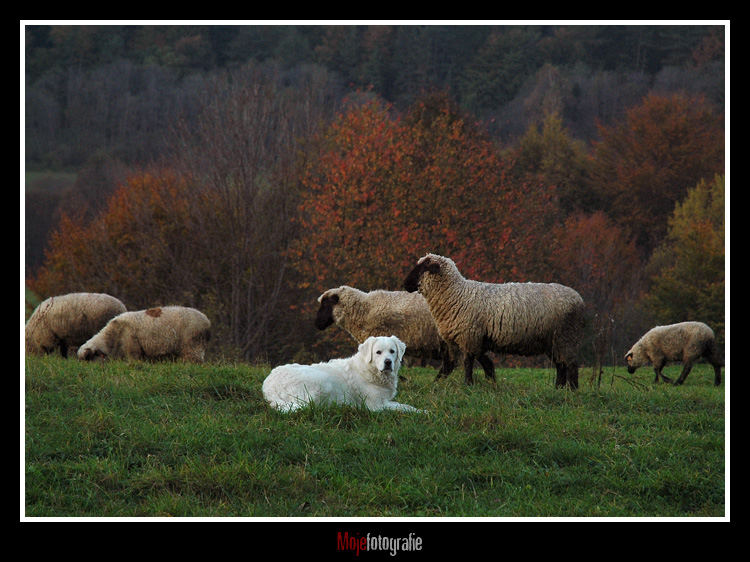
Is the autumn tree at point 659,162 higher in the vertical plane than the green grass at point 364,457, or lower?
higher

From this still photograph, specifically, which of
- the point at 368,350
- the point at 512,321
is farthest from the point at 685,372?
the point at 368,350

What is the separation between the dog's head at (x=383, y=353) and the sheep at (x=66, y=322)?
7793 millimetres

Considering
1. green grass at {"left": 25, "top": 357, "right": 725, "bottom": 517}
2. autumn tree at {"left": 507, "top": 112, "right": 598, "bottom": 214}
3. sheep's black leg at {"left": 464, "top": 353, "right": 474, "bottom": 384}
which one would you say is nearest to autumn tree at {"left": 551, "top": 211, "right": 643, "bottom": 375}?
autumn tree at {"left": 507, "top": 112, "right": 598, "bottom": 214}

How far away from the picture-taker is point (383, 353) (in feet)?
28.9

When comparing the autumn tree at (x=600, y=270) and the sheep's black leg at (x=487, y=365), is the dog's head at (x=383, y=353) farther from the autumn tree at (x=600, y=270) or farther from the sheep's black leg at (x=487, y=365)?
the autumn tree at (x=600, y=270)

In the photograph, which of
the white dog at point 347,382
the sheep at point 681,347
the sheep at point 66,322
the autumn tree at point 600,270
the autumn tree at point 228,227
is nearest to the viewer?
the white dog at point 347,382

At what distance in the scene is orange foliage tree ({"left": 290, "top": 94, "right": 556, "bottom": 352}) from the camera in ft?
75.3

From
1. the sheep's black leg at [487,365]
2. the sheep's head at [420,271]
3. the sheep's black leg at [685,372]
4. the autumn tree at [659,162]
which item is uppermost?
the autumn tree at [659,162]

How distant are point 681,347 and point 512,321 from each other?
788 centimetres

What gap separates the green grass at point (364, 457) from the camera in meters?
6.42

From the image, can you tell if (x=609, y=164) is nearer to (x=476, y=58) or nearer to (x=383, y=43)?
(x=476, y=58)

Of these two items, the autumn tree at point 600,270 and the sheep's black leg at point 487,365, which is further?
the autumn tree at point 600,270

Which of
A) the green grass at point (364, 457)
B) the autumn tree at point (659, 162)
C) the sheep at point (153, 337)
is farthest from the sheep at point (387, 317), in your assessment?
the autumn tree at point (659, 162)

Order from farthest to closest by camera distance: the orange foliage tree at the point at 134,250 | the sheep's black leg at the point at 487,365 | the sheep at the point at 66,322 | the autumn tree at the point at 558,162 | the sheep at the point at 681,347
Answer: the autumn tree at the point at 558,162, the orange foliage tree at the point at 134,250, the sheep at the point at 681,347, the sheep at the point at 66,322, the sheep's black leg at the point at 487,365
